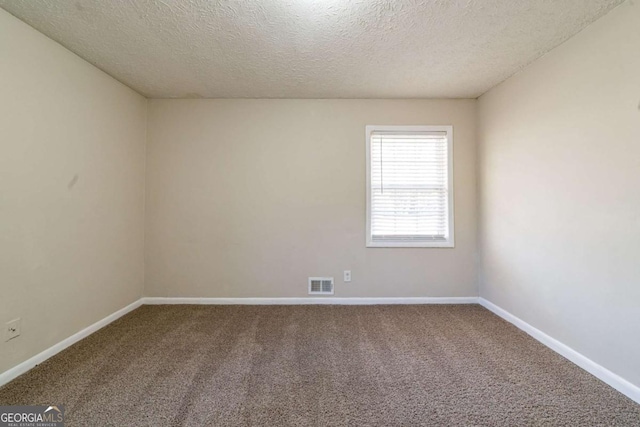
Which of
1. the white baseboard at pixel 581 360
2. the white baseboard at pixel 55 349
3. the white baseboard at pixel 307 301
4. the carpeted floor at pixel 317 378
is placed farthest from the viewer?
the white baseboard at pixel 307 301

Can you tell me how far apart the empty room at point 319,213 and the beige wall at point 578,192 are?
2cm

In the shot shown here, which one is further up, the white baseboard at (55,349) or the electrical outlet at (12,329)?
the electrical outlet at (12,329)

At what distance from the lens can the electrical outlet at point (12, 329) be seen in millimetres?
1772

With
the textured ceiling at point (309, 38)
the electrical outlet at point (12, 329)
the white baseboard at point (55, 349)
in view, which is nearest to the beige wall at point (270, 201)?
the textured ceiling at point (309, 38)

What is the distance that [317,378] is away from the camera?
1.80 meters

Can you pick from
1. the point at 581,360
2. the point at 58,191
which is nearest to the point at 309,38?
the point at 58,191

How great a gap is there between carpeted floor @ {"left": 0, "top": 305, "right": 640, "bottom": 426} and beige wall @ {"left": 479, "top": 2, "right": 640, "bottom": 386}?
33cm

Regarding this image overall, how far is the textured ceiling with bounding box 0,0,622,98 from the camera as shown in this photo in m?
1.72

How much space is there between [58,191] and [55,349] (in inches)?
48.3

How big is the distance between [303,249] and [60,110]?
2.48 meters

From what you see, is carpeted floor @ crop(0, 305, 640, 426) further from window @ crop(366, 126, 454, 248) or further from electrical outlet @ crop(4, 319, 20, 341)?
window @ crop(366, 126, 454, 248)

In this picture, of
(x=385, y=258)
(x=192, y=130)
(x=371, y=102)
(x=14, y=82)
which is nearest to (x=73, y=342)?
(x=14, y=82)

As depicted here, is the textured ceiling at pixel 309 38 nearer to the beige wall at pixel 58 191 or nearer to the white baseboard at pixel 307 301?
the beige wall at pixel 58 191

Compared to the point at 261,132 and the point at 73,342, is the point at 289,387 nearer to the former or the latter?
the point at 73,342
